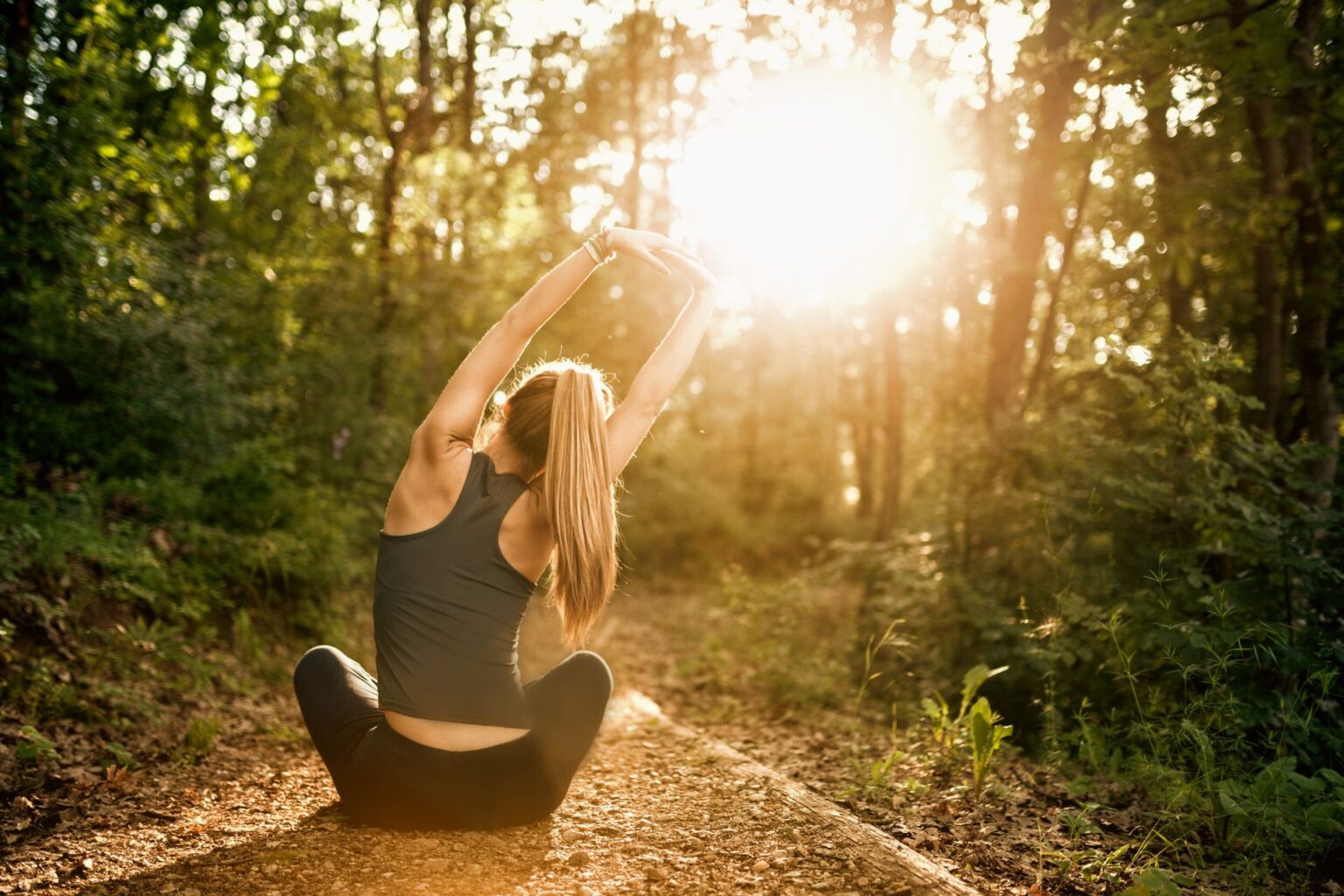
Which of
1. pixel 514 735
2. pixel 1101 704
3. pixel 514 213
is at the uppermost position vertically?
pixel 514 213

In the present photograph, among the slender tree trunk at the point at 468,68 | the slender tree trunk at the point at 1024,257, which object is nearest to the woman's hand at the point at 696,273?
the slender tree trunk at the point at 1024,257

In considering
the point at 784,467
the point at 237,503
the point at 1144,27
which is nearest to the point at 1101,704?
the point at 1144,27

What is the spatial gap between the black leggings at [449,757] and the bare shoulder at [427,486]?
2.55 ft

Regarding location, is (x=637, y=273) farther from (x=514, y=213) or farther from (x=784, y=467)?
(x=784, y=467)

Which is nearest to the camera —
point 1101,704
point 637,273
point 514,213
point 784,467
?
point 1101,704

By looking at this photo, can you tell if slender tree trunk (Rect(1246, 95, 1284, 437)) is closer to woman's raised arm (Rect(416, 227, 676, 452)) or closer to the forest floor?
the forest floor

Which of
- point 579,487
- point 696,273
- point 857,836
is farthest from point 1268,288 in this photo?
point 579,487

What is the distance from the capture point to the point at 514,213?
56.0 ft

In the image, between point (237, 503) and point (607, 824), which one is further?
point (237, 503)

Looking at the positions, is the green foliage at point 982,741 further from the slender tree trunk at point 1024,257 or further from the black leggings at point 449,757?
the slender tree trunk at point 1024,257

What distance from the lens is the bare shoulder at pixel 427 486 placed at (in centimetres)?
295

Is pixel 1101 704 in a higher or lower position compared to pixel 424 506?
lower

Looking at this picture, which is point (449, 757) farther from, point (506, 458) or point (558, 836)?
point (506, 458)

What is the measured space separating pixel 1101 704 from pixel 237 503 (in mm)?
6717
